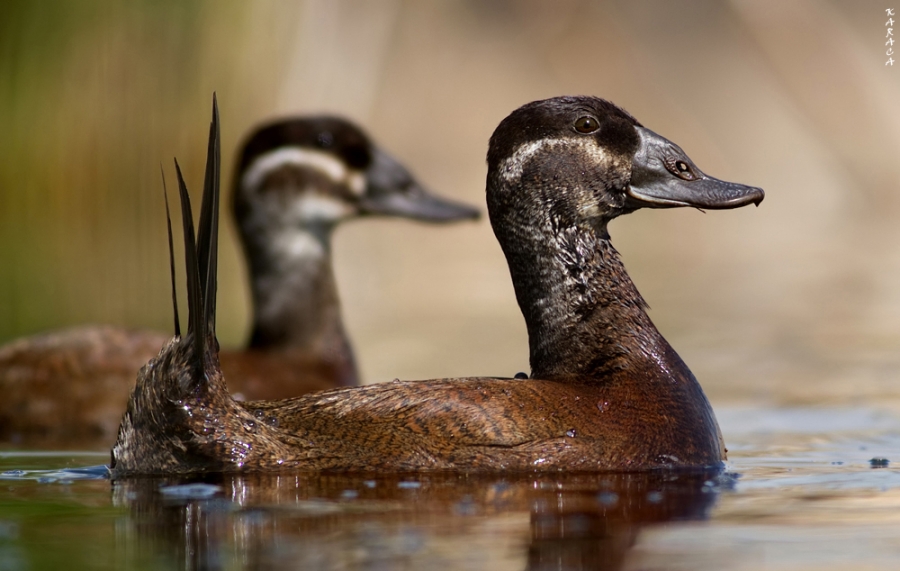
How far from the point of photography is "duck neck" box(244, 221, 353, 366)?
27.6 feet

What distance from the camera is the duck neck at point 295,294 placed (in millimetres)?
8398

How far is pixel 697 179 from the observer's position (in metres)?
5.51

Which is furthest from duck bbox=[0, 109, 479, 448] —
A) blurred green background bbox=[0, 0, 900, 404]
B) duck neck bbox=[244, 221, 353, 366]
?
blurred green background bbox=[0, 0, 900, 404]

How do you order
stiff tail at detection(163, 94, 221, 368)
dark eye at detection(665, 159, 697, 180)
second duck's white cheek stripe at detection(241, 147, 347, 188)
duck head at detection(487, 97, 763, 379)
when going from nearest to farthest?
stiff tail at detection(163, 94, 221, 368) → duck head at detection(487, 97, 763, 379) → dark eye at detection(665, 159, 697, 180) → second duck's white cheek stripe at detection(241, 147, 347, 188)

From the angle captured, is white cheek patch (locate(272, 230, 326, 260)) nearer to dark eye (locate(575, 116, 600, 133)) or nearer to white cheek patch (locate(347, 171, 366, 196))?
white cheek patch (locate(347, 171, 366, 196))

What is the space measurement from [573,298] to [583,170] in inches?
18.6

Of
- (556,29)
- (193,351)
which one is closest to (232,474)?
(193,351)

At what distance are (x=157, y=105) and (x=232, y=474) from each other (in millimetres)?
7233

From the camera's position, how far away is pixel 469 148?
17938mm

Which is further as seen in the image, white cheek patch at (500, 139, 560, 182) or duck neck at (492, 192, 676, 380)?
white cheek patch at (500, 139, 560, 182)

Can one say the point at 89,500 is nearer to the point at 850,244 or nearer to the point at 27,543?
the point at 27,543

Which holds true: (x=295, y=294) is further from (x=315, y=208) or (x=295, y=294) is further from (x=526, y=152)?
(x=526, y=152)

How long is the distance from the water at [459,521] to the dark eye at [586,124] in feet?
4.44

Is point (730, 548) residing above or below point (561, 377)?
below
